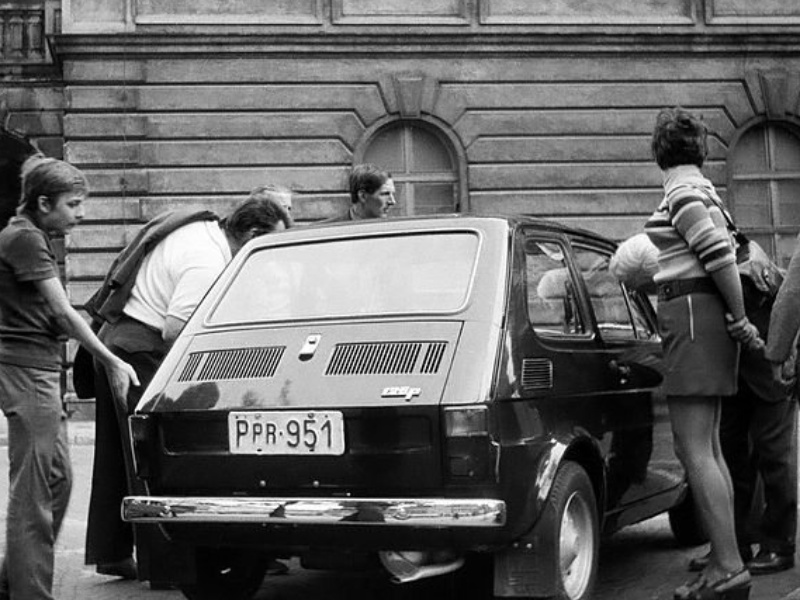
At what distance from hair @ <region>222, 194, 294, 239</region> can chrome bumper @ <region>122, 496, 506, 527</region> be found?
1.96 meters

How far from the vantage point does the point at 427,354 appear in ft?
13.2

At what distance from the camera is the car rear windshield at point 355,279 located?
4.34 meters

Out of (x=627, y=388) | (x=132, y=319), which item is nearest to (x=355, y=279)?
(x=627, y=388)

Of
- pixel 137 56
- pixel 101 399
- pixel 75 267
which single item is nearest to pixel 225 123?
pixel 137 56

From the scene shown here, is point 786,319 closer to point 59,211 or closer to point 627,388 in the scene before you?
point 627,388

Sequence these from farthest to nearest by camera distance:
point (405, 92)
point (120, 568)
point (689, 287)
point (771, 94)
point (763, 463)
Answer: point (771, 94) < point (405, 92) < point (120, 568) < point (763, 463) < point (689, 287)

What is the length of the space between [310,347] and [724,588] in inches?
70.9

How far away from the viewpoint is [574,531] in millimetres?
4289

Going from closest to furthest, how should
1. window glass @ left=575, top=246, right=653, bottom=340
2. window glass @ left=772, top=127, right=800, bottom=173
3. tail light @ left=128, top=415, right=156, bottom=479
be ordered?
tail light @ left=128, top=415, right=156, bottom=479, window glass @ left=575, top=246, right=653, bottom=340, window glass @ left=772, top=127, right=800, bottom=173

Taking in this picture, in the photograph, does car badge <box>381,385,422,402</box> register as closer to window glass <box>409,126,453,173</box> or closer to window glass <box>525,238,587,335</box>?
window glass <box>525,238,587,335</box>

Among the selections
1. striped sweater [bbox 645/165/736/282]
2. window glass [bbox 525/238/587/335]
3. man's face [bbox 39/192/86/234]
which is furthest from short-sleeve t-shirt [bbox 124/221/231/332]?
striped sweater [bbox 645/165/736/282]

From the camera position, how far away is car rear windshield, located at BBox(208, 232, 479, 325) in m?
4.34

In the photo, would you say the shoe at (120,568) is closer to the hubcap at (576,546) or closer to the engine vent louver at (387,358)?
the engine vent louver at (387,358)

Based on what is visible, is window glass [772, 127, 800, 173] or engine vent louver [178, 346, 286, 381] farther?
window glass [772, 127, 800, 173]
